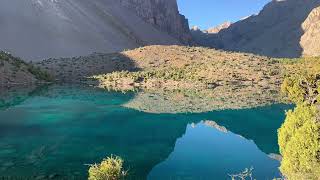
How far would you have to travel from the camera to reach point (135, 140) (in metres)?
31.8

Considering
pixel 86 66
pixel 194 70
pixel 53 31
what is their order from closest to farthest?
pixel 194 70 → pixel 86 66 → pixel 53 31

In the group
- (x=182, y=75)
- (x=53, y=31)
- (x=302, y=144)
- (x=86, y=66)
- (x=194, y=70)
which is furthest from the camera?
(x=53, y=31)

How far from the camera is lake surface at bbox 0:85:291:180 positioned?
2455 cm

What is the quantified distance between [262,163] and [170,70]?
192 feet

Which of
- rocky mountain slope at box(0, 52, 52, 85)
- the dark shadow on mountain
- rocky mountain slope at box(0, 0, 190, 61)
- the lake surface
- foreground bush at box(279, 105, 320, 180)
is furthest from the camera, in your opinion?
rocky mountain slope at box(0, 0, 190, 61)

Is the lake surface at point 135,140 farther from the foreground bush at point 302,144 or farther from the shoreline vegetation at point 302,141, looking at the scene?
the foreground bush at point 302,144

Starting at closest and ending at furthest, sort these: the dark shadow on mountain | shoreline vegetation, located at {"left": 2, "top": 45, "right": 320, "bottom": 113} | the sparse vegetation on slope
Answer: shoreline vegetation, located at {"left": 2, "top": 45, "right": 320, "bottom": 113}, the sparse vegetation on slope, the dark shadow on mountain

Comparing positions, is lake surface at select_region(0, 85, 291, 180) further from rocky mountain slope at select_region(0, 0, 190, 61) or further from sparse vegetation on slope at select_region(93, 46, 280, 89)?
rocky mountain slope at select_region(0, 0, 190, 61)

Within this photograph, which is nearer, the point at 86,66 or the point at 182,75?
the point at 182,75

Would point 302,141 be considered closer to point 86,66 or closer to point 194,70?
point 194,70

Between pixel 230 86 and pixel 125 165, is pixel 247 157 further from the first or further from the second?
pixel 230 86

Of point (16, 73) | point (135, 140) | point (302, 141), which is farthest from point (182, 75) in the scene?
point (302, 141)

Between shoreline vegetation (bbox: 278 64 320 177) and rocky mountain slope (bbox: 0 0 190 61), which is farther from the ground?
rocky mountain slope (bbox: 0 0 190 61)

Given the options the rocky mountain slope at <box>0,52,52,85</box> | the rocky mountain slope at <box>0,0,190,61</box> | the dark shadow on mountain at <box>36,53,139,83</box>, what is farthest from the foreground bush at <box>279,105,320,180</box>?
the rocky mountain slope at <box>0,0,190,61</box>
